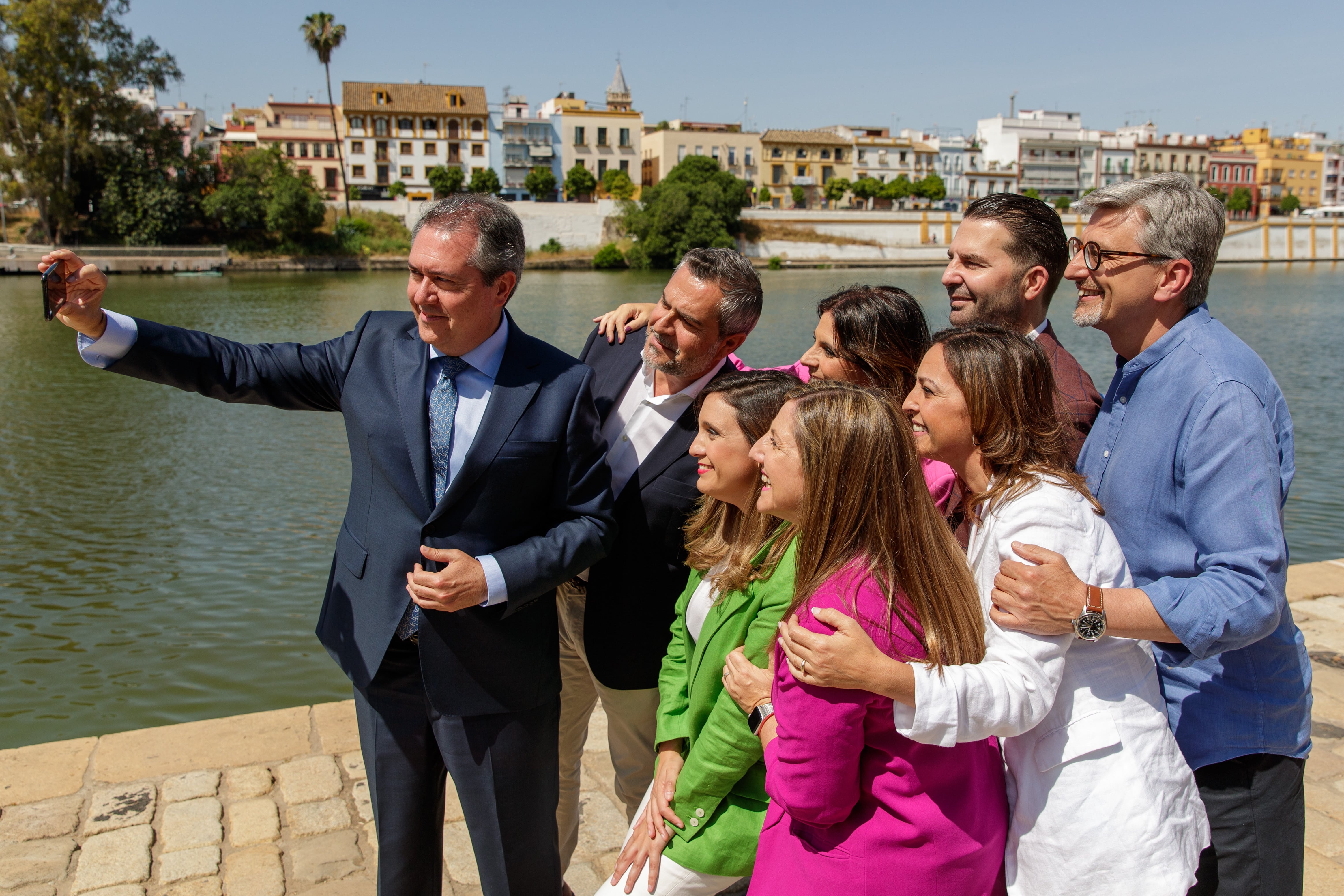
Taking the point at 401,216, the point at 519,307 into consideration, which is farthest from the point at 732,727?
the point at 401,216

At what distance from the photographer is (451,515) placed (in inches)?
91.6

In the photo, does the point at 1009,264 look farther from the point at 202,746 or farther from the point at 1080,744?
the point at 202,746

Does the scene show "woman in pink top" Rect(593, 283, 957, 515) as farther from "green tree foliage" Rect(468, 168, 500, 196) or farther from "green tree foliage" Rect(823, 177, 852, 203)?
"green tree foliage" Rect(823, 177, 852, 203)

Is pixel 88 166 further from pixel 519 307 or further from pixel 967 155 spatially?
pixel 967 155

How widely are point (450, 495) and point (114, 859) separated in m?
1.88

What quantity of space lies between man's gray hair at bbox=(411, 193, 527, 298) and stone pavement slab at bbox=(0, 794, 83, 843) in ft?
8.00

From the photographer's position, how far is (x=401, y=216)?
5341cm

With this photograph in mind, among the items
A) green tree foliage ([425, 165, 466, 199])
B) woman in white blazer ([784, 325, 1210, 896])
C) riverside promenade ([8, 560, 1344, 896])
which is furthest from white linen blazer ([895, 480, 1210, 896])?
green tree foliage ([425, 165, 466, 199])

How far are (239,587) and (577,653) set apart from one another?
5756mm

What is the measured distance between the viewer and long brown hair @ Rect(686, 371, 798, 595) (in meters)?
2.10

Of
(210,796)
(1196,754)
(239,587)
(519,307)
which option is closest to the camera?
(1196,754)

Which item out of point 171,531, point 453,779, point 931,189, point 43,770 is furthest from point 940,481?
point 931,189

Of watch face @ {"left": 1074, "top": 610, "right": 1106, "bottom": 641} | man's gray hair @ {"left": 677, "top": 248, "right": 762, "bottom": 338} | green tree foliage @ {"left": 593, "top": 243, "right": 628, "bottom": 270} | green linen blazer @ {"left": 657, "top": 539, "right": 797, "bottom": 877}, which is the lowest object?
green linen blazer @ {"left": 657, "top": 539, "right": 797, "bottom": 877}

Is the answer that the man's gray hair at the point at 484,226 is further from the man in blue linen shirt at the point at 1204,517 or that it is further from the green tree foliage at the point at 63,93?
the green tree foliage at the point at 63,93
